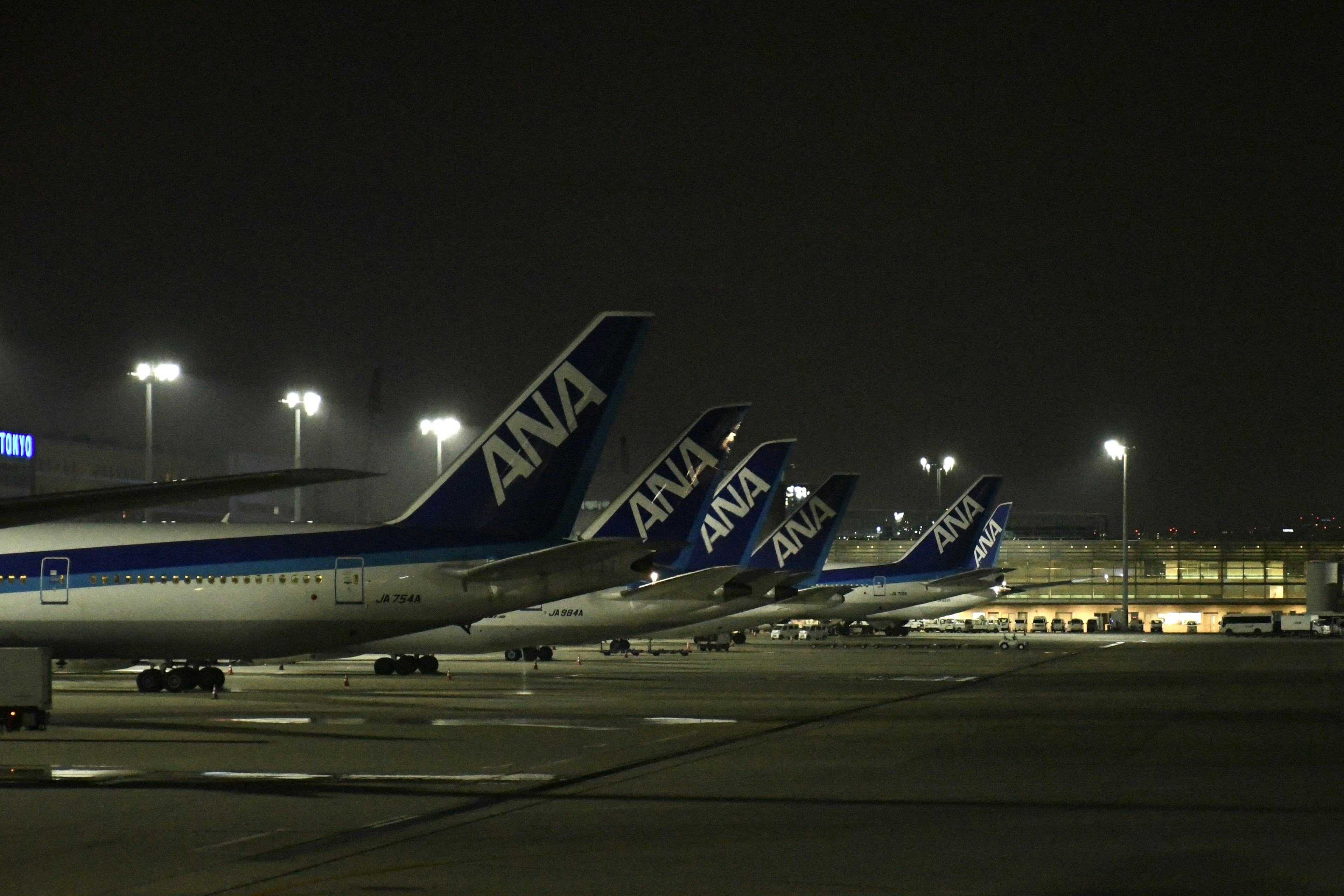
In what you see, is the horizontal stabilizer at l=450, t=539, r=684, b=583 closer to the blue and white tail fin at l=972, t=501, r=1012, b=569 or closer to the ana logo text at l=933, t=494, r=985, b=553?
the ana logo text at l=933, t=494, r=985, b=553

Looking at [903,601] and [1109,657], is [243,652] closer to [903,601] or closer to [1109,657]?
[1109,657]

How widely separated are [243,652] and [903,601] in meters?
53.6

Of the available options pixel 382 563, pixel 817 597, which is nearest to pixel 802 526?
pixel 817 597

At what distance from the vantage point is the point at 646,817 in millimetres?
16938

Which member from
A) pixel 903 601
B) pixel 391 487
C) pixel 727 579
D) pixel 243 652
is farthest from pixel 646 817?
pixel 391 487

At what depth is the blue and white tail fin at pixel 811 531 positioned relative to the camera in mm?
62312

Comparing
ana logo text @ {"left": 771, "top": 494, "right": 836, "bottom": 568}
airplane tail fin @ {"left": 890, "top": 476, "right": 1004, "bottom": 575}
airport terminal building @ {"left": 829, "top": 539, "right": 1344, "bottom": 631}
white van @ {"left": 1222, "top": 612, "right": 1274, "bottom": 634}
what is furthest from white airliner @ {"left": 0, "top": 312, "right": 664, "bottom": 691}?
airport terminal building @ {"left": 829, "top": 539, "right": 1344, "bottom": 631}

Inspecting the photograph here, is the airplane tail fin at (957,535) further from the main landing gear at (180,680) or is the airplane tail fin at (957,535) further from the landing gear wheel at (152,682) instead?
the landing gear wheel at (152,682)

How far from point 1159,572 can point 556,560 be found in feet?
459

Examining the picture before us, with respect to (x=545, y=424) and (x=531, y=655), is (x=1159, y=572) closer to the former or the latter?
(x=531, y=655)

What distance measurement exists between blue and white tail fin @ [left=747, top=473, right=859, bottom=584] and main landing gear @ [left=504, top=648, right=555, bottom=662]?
30.6ft

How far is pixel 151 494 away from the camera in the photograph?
1875 centimetres

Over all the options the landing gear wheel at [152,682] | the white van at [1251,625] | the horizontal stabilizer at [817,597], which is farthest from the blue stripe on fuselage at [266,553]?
the white van at [1251,625]

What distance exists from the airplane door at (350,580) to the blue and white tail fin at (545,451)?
1.53 m
